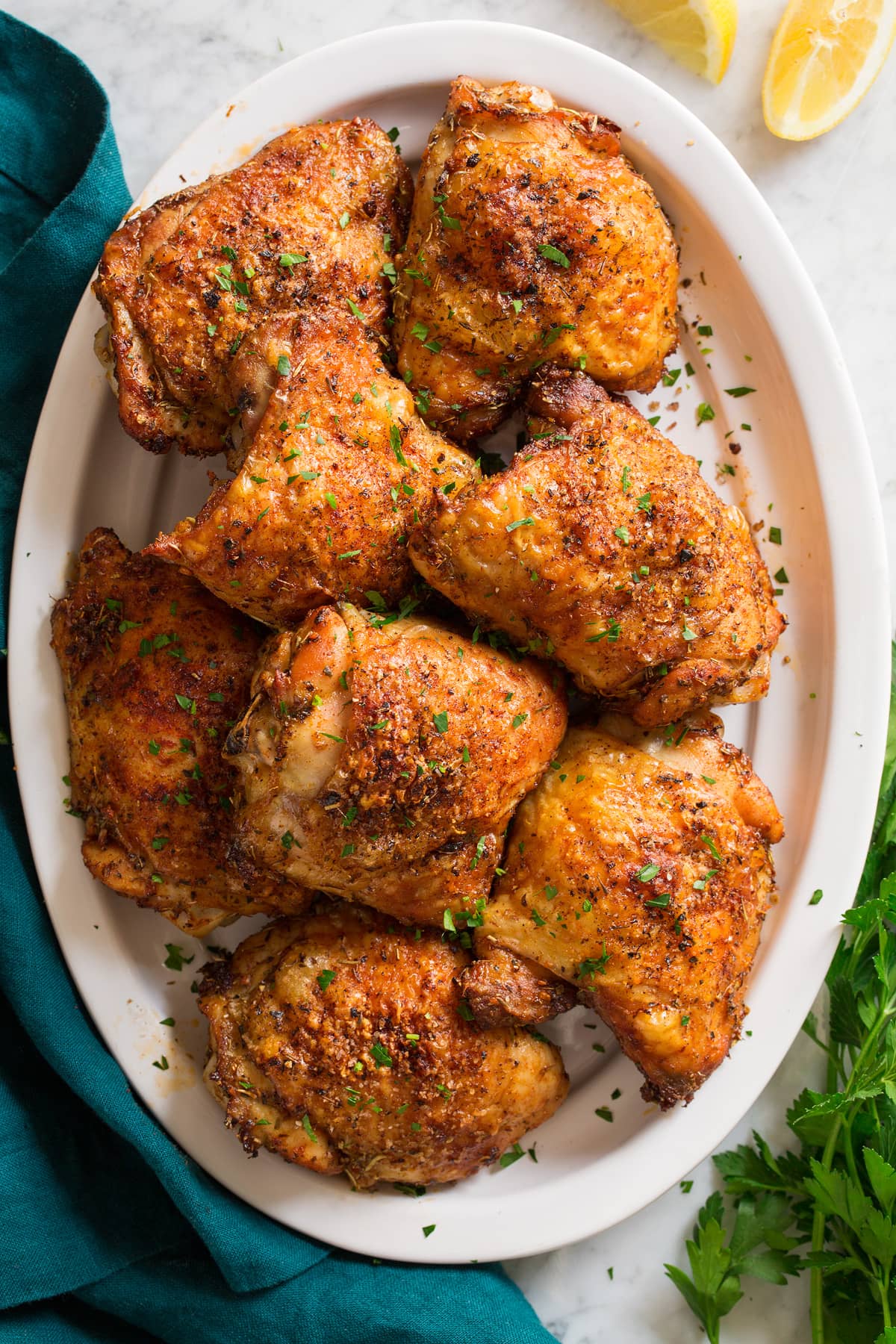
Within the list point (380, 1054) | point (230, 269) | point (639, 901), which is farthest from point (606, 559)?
point (380, 1054)

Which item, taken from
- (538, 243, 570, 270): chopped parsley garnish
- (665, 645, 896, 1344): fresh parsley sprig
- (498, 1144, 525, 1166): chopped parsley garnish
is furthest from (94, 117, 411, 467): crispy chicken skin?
(498, 1144, 525, 1166): chopped parsley garnish

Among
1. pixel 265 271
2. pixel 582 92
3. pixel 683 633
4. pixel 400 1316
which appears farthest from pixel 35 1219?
pixel 582 92

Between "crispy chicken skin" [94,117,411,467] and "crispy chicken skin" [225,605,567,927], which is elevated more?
"crispy chicken skin" [94,117,411,467]

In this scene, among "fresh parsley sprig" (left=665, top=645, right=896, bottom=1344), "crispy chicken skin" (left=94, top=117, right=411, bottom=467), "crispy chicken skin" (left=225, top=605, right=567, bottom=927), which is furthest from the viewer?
"fresh parsley sprig" (left=665, top=645, right=896, bottom=1344)

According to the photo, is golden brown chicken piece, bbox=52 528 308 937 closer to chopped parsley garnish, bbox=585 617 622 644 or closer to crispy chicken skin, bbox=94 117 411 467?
crispy chicken skin, bbox=94 117 411 467

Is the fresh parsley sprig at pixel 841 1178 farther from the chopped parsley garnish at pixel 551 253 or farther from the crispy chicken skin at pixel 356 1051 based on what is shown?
the chopped parsley garnish at pixel 551 253

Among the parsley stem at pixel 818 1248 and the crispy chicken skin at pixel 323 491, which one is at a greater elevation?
the crispy chicken skin at pixel 323 491

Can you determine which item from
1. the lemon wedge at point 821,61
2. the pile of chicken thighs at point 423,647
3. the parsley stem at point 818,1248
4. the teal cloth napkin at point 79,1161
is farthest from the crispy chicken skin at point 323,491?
the parsley stem at point 818,1248

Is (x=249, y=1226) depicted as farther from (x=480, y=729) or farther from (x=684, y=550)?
(x=684, y=550)
